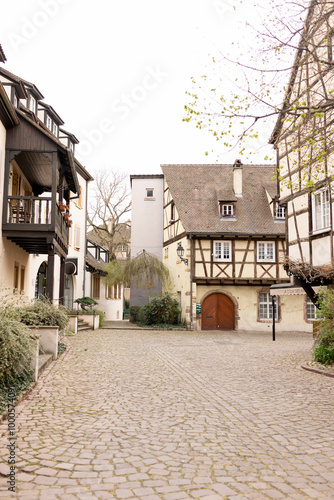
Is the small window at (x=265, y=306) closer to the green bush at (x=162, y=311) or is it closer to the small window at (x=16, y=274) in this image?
the green bush at (x=162, y=311)

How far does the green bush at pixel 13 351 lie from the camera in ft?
21.1

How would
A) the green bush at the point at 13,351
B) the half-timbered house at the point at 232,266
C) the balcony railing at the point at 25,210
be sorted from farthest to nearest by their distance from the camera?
the half-timbered house at the point at 232,266
the balcony railing at the point at 25,210
the green bush at the point at 13,351

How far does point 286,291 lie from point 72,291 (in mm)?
13286

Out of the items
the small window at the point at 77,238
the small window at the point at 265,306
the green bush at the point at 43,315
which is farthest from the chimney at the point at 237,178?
the green bush at the point at 43,315

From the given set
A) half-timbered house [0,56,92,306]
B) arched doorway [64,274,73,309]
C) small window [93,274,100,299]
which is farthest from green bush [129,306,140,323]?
half-timbered house [0,56,92,306]

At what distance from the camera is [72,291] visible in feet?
86.3

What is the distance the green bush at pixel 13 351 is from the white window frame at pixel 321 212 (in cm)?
912

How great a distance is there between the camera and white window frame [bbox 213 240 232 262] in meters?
25.1

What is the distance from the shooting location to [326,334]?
10.2m

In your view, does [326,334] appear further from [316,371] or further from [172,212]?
[172,212]

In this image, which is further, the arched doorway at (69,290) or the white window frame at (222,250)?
the arched doorway at (69,290)

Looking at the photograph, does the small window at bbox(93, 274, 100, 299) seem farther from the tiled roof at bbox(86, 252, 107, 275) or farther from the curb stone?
the curb stone

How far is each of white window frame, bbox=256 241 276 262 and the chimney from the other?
3629 mm

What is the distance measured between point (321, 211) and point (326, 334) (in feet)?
15.5
